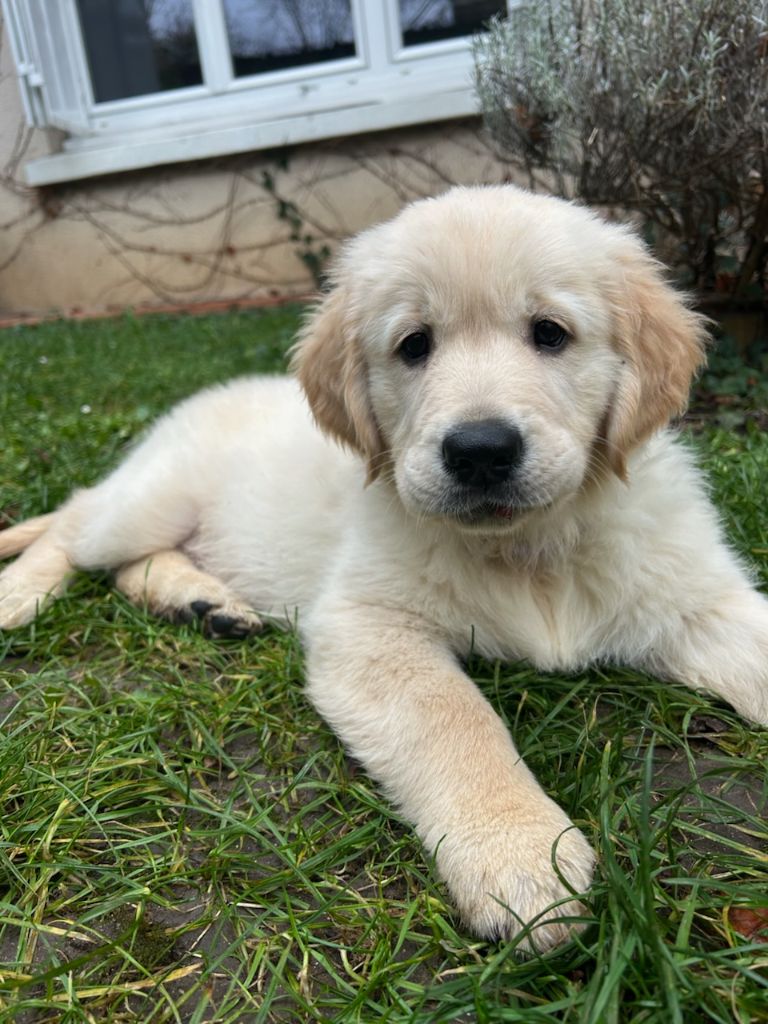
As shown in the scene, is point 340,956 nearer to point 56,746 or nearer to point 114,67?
point 56,746

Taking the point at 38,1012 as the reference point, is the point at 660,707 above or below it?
below

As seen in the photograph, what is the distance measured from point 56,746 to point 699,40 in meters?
3.44

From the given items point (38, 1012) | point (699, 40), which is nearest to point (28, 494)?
point (38, 1012)

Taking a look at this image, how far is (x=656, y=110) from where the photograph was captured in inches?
131

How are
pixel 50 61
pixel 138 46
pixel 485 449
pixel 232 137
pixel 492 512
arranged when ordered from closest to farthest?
1. pixel 485 449
2. pixel 492 512
3. pixel 232 137
4. pixel 50 61
5. pixel 138 46

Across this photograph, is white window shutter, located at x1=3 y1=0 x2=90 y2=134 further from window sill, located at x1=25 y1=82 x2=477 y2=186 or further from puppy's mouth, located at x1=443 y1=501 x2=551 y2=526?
puppy's mouth, located at x1=443 y1=501 x2=551 y2=526

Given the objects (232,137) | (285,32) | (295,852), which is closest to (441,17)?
(285,32)

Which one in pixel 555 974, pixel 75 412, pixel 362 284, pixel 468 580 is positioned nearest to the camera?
pixel 555 974

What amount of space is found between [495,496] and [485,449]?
0.13 m

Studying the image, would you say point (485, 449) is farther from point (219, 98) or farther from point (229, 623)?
point (219, 98)

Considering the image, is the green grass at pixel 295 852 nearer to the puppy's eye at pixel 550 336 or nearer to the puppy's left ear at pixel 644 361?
the puppy's left ear at pixel 644 361

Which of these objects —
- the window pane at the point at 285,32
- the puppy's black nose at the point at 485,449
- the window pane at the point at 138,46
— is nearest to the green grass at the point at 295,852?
the puppy's black nose at the point at 485,449

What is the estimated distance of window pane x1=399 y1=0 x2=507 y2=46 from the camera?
808 cm

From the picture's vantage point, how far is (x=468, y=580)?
2.03 metres
